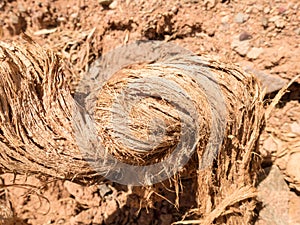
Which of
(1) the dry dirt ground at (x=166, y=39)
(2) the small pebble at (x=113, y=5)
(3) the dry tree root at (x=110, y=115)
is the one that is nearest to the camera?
(3) the dry tree root at (x=110, y=115)

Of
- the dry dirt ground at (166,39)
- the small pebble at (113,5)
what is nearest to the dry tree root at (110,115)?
the dry dirt ground at (166,39)

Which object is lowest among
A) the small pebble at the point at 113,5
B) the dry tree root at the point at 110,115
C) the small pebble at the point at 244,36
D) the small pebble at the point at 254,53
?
the dry tree root at the point at 110,115

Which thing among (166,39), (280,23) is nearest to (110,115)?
(166,39)

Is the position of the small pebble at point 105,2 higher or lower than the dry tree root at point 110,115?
higher

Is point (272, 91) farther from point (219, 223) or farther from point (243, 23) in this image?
point (219, 223)

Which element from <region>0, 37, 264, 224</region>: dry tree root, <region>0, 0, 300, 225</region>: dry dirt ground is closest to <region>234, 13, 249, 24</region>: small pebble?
<region>0, 0, 300, 225</region>: dry dirt ground

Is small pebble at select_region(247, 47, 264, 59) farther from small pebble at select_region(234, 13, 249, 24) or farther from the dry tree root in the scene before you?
the dry tree root

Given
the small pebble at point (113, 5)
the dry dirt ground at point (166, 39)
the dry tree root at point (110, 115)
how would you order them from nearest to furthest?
the dry tree root at point (110, 115), the dry dirt ground at point (166, 39), the small pebble at point (113, 5)

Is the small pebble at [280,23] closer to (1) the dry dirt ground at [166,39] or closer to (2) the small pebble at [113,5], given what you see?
(1) the dry dirt ground at [166,39]
